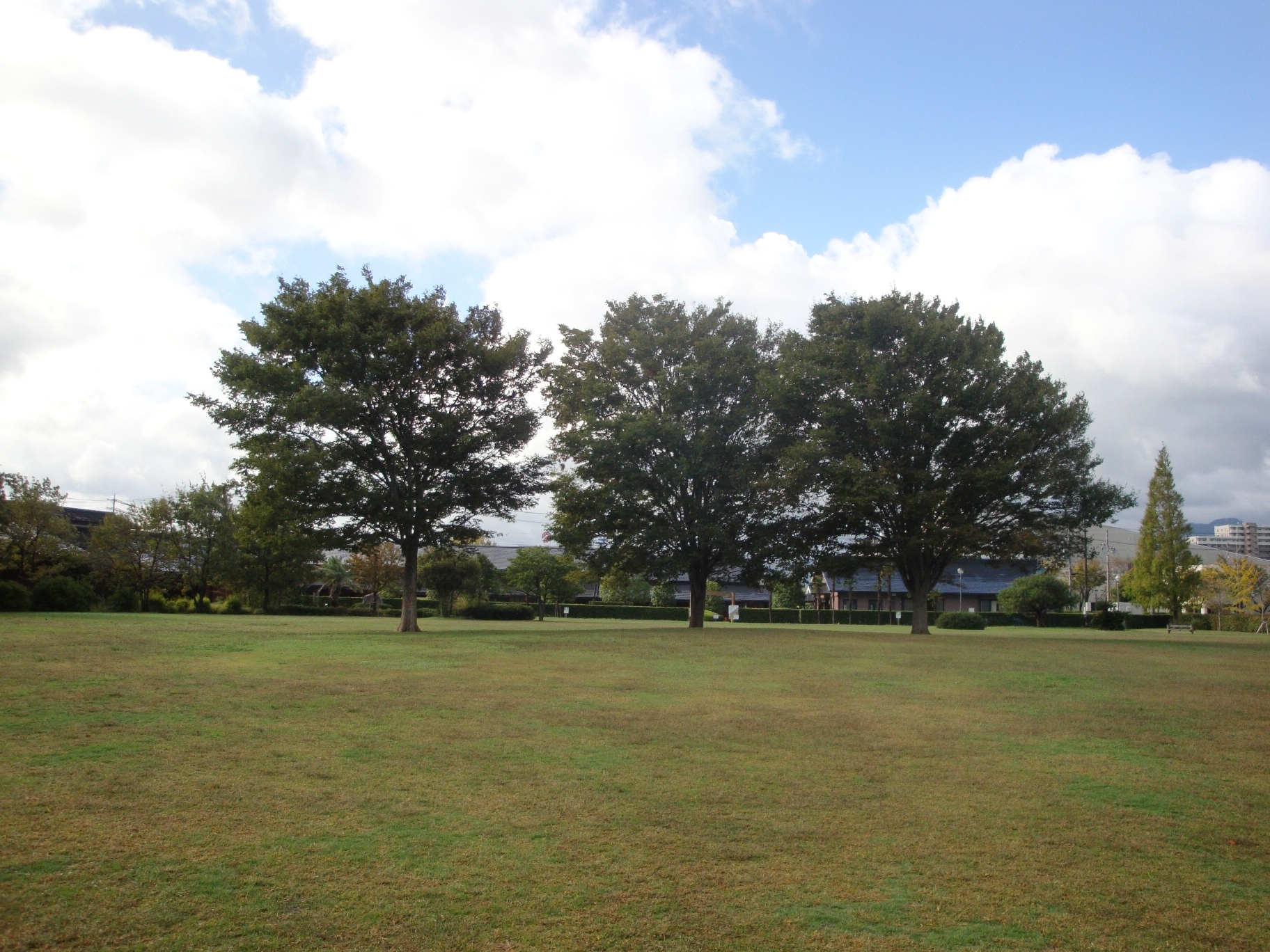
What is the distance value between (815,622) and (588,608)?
17942mm

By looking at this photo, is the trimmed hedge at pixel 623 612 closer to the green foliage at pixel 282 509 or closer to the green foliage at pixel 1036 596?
the green foliage at pixel 1036 596

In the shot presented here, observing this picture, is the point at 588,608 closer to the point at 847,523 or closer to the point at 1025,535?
the point at 847,523

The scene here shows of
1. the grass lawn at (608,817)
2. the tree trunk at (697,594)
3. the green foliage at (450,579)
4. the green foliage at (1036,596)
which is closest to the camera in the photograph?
the grass lawn at (608,817)

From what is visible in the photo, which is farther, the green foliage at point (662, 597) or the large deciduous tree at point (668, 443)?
the green foliage at point (662, 597)

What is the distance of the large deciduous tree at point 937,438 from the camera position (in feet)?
106

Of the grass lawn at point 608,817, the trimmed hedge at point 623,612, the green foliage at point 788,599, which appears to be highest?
the grass lawn at point 608,817

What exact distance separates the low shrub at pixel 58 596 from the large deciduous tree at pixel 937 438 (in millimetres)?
30230

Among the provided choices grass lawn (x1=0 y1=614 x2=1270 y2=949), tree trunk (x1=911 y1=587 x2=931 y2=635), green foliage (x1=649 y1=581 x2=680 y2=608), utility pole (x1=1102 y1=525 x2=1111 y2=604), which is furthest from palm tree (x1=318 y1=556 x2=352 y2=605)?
utility pole (x1=1102 y1=525 x2=1111 y2=604)

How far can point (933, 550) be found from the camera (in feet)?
113

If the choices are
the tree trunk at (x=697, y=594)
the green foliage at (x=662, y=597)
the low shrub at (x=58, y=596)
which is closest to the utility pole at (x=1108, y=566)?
the green foliage at (x=662, y=597)

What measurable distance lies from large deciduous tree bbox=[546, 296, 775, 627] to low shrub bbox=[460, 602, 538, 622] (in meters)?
19.3

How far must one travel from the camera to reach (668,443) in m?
33.7

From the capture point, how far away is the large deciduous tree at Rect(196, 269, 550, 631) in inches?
1097

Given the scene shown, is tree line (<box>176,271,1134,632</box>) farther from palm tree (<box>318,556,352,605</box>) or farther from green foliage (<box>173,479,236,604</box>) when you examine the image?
palm tree (<box>318,556,352,605</box>)
